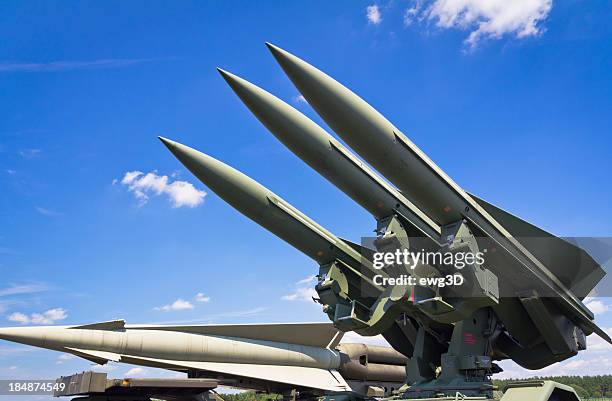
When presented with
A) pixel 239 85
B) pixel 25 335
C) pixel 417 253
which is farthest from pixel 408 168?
pixel 25 335

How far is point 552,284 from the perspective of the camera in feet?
29.5

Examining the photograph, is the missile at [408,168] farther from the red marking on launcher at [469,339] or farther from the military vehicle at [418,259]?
the red marking on launcher at [469,339]

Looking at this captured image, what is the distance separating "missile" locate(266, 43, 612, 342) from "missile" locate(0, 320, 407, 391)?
20.7 feet

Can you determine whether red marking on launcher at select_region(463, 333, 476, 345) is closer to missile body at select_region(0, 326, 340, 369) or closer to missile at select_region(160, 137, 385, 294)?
missile at select_region(160, 137, 385, 294)

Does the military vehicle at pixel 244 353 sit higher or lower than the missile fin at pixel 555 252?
lower

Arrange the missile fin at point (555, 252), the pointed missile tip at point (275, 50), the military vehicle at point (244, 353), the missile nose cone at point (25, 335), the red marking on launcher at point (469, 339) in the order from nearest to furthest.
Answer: the pointed missile tip at point (275, 50) → the red marking on launcher at point (469, 339) → the missile fin at point (555, 252) → the missile nose cone at point (25, 335) → the military vehicle at point (244, 353)

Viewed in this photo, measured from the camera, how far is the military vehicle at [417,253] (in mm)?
7984

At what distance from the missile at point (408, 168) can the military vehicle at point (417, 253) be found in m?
0.01

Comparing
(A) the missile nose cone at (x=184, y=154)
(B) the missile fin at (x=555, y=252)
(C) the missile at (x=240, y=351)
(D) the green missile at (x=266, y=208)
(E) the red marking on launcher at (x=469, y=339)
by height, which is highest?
(A) the missile nose cone at (x=184, y=154)

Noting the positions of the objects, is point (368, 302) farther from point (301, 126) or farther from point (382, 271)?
point (301, 126)

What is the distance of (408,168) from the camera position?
8000 millimetres

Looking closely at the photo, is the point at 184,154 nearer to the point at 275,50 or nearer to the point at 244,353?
the point at 275,50

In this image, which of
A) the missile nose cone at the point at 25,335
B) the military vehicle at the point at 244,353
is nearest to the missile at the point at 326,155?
the military vehicle at the point at 244,353

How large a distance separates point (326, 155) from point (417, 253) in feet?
6.49
